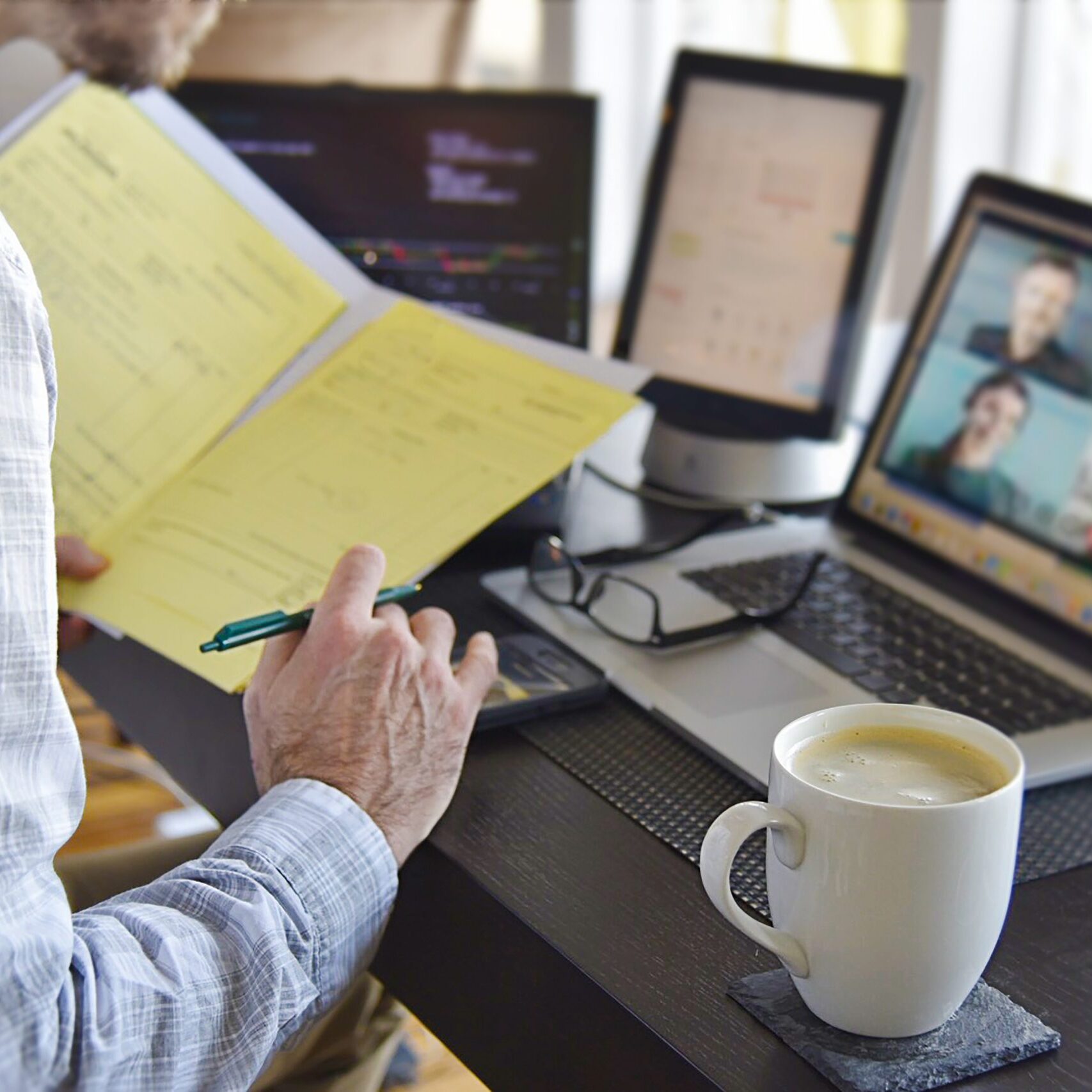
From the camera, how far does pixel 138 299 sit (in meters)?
1.08

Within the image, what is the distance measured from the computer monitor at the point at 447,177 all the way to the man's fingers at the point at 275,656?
53 centimetres

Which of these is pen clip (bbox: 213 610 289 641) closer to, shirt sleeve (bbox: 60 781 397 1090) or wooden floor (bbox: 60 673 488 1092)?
shirt sleeve (bbox: 60 781 397 1090)

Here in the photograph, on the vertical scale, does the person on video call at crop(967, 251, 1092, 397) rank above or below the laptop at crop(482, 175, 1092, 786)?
above

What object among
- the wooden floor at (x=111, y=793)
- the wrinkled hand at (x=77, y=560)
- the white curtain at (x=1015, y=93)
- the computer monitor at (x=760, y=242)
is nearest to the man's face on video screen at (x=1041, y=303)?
the computer monitor at (x=760, y=242)

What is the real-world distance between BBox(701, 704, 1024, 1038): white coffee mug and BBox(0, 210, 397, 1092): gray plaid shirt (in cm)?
22

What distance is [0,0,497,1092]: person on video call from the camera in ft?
1.86

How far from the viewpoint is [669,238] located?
1.30m

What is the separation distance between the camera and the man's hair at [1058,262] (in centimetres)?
100

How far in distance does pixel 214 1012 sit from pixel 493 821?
0.18 metres

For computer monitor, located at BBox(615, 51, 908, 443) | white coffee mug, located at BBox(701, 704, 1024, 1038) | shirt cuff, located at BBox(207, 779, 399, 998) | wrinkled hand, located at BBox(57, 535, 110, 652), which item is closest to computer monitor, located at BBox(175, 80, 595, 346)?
computer monitor, located at BBox(615, 51, 908, 443)

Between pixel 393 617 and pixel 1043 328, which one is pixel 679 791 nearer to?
pixel 393 617

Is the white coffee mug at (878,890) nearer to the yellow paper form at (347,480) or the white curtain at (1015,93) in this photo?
the yellow paper form at (347,480)

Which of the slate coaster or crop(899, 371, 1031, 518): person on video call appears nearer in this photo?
the slate coaster

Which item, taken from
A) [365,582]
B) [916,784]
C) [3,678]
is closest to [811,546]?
[365,582]
